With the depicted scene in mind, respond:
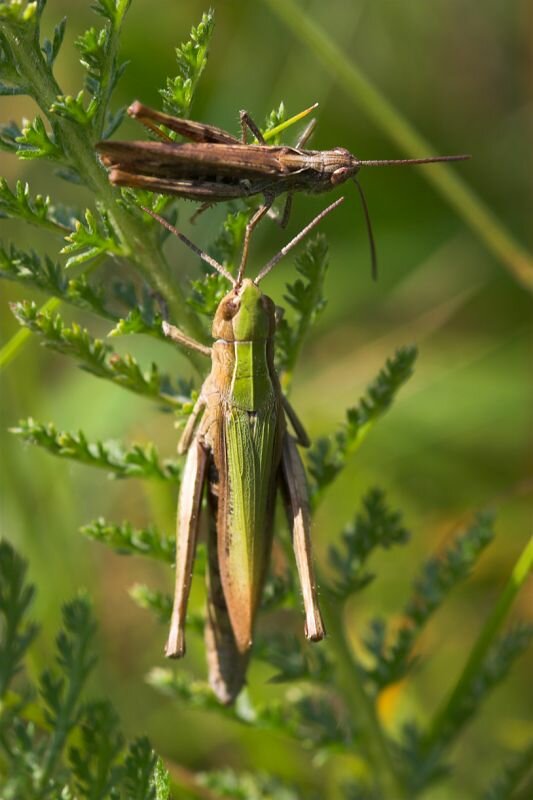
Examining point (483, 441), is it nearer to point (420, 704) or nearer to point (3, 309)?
point (420, 704)

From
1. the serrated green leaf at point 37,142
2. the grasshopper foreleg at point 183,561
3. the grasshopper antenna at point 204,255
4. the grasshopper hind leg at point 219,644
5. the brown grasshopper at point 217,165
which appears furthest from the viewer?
the grasshopper hind leg at point 219,644

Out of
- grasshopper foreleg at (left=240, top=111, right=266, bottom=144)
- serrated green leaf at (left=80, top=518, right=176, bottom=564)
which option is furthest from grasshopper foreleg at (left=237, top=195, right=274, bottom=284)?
serrated green leaf at (left=80, top=518, right=176, bottom=564)

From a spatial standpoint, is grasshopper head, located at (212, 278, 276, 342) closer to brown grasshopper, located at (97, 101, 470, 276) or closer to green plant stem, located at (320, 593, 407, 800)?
brown grasshopper, located at (97, 101, 470, 276)

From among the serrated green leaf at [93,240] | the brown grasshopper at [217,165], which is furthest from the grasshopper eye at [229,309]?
the serrated green leaf at [93,240]

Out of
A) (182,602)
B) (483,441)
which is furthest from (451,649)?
(182,602)

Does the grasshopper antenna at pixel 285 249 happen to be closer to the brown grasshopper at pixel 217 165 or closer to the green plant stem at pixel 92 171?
the brown grasshopper at pixel 217 165
